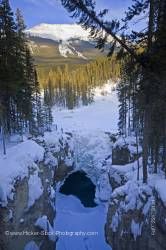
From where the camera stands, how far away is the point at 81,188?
139ft

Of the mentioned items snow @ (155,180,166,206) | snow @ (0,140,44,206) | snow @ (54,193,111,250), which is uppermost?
snow @ (155,180,166,206)

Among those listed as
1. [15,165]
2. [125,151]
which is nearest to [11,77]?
[15,165]

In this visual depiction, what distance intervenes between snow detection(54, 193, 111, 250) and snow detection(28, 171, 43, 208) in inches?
199

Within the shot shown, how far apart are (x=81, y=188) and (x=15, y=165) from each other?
20.0 metres

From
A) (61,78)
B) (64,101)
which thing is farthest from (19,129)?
(61,78)

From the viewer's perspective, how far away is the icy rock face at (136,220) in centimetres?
1664

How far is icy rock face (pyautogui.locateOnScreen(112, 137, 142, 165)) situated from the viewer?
37.4 meters

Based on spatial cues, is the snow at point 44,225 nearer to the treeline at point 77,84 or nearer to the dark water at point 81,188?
the dark water at point 81,188

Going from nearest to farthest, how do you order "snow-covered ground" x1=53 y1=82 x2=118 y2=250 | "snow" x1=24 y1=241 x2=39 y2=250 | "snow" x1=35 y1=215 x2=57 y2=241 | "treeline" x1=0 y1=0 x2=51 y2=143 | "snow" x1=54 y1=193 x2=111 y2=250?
"snow" x1=24 y1=241 x2=39 y2=250 → "snow" x1=35 y1=215 x2=57 y2=241 → "snow" x1=54 y1=193 x2=111 y2=250 → "snow-covered ground" x1=53 y1=82 x2=118 y2=250 → "treeline" x1=0 y1=0 x2=51 y2=143

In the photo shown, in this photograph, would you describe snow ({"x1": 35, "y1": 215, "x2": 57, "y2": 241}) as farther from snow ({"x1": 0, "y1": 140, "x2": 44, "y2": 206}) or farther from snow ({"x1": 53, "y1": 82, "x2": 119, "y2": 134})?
snow ({"x1": 53, "y1": 82, "x2": 119, "y2": 134})

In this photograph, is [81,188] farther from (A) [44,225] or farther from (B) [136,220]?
(B) [136,220]

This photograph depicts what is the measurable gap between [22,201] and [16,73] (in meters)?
16.5

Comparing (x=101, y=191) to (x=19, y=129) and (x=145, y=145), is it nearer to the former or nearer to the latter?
(x=19, y=129)

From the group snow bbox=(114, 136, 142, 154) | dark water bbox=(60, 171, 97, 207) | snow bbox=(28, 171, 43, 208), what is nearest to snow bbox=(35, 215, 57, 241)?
snow bbox=(28, 171, 43, 208)
